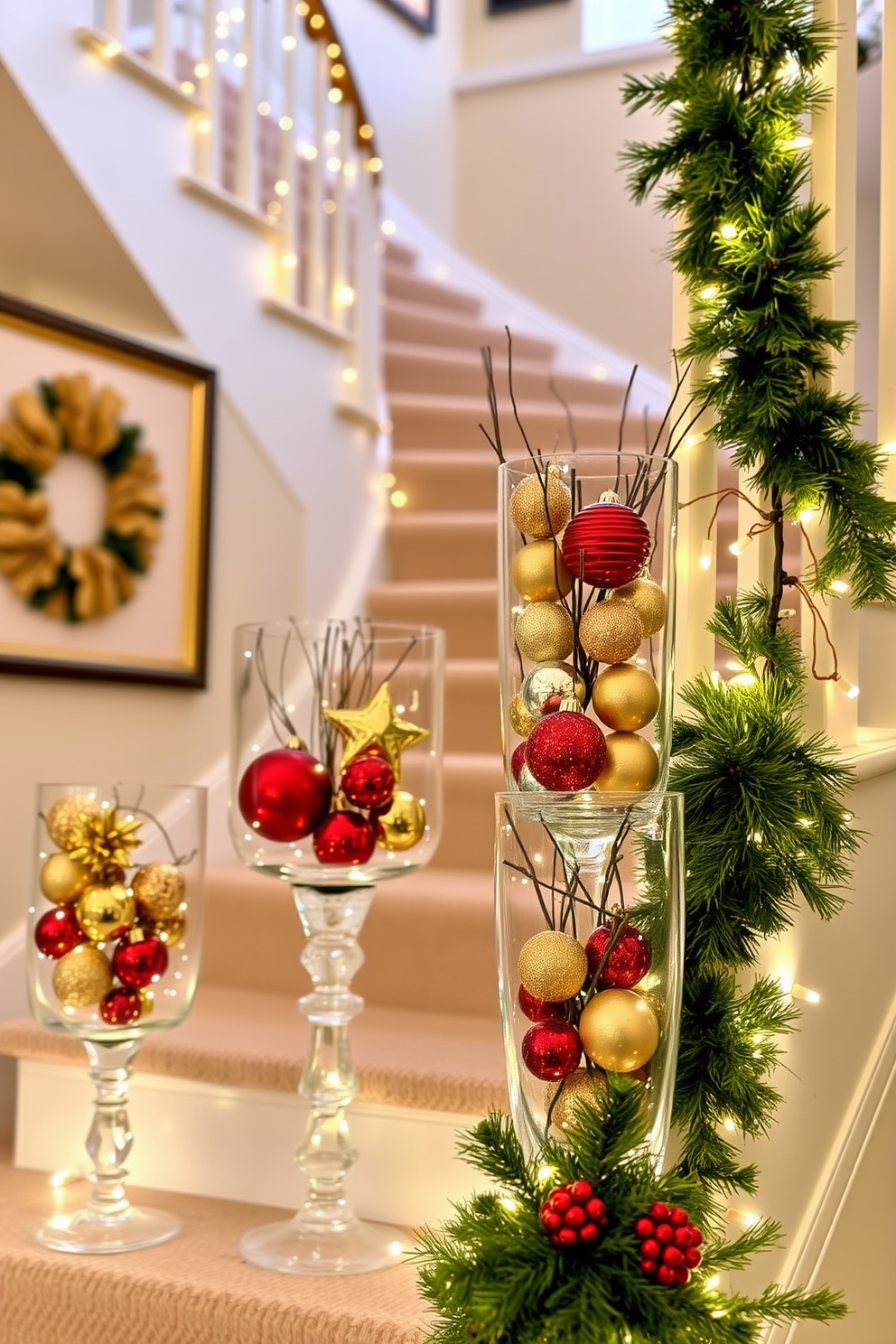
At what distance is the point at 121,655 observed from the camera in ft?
7.60

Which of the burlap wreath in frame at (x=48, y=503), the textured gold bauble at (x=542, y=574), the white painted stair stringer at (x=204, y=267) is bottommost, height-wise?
the textured gold bauble at (x=542, y=574)

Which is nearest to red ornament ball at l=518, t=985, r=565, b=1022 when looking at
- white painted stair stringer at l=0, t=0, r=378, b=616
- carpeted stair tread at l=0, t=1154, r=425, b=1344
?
carpeted stair tread at l=0, t=1154, r=425, b=1344

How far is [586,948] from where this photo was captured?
1.04m

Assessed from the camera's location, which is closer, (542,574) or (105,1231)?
(542,574)

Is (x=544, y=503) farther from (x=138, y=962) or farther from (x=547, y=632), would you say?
(x=138, y=962)

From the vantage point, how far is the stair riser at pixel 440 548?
317 cm

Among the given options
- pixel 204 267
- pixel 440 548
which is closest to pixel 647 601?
pixel 204 267

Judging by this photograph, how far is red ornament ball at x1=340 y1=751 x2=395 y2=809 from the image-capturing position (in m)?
1.54

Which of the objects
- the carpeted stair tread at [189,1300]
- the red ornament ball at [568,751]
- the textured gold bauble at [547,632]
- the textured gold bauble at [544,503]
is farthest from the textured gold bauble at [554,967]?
the carpeted stair tread at [189,1300]

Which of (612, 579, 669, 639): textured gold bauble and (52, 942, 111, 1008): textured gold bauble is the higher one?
(612, 579, 669, 639): textured gold bauble

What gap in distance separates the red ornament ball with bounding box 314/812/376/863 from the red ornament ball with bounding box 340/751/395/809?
0.02 metres

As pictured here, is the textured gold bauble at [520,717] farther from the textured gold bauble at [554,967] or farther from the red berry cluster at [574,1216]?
the red berry cluster at [574,1216]

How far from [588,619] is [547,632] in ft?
0.12

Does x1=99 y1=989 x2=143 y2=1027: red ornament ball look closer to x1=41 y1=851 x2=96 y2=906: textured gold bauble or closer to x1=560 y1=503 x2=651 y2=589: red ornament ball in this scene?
x1=41 y1=851 x2=96 y2=906: textured gold bauble
